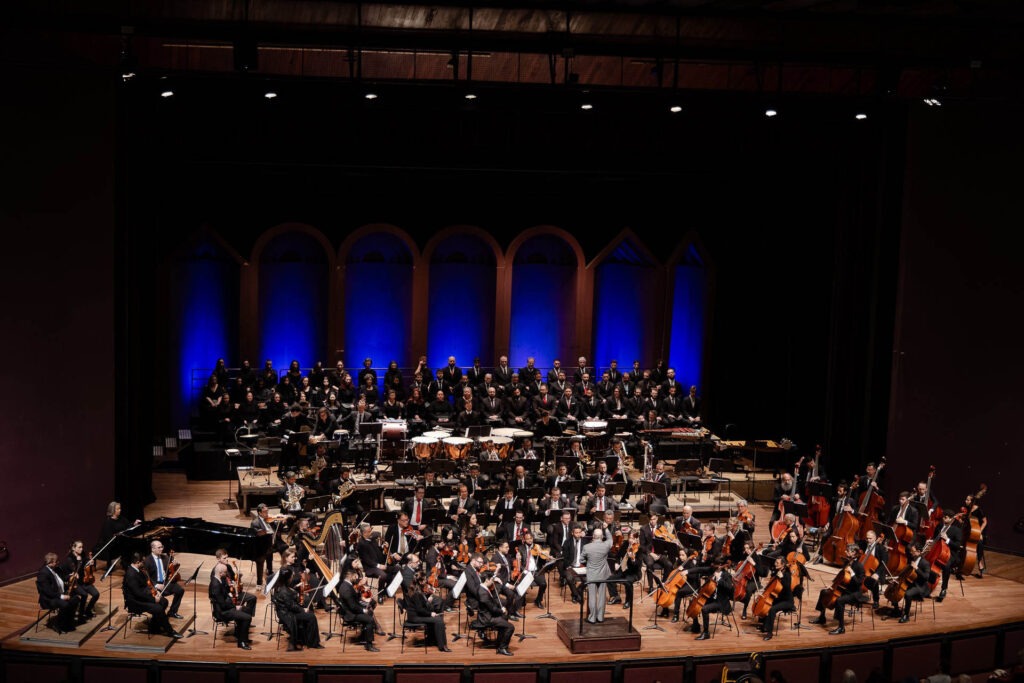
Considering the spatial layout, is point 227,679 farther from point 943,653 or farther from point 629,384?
point 629,384

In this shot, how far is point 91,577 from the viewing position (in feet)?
40.8

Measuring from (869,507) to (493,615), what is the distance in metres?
6.40

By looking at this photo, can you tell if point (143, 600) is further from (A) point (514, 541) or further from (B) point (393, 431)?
(B) point (393, 431)

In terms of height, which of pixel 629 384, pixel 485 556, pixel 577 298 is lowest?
pixel 485 556

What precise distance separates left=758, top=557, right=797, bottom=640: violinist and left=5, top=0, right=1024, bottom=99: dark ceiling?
6.09 metres

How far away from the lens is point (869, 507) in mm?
15656

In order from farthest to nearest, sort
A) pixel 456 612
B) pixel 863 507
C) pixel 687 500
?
pixel 687 500 → pixel 863 507 → pixel 456 612

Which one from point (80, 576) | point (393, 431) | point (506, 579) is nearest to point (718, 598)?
point (506, 579)

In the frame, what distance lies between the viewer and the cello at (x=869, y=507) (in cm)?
1534

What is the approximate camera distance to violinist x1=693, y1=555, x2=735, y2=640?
492 inches

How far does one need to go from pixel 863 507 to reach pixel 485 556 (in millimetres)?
6016

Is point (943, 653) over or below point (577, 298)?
below

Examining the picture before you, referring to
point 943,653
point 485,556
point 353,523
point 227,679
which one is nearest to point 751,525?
point 943,653

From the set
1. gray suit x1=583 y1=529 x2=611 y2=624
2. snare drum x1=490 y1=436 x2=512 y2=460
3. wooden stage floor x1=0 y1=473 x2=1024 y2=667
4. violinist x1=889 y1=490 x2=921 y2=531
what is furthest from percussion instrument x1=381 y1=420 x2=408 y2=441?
violinist x1=889 y1=490 x2=921 y2=531
